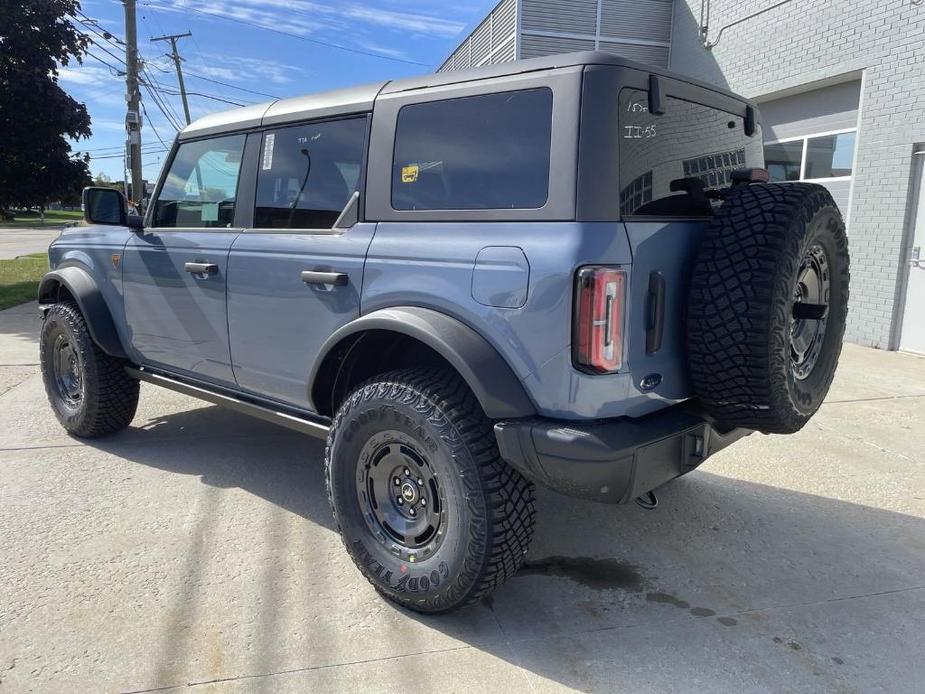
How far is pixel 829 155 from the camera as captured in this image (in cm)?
925

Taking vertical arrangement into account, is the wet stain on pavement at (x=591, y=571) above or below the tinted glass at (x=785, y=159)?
below

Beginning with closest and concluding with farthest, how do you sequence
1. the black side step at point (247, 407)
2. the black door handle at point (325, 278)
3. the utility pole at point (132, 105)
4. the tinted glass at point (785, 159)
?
the black door handle at point (325, 278), the black side step at point (247, 407), the tinted glass at point (785, 159), the utility pole at point (132, 105)

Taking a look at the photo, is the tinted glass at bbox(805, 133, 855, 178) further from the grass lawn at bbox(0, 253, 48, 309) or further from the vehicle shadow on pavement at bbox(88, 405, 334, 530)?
the grass lawn at bbox(0, 253, 48, 309)

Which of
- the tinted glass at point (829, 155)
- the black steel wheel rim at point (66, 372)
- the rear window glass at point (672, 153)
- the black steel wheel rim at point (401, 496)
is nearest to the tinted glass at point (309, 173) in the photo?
the black steel wheel rim at point (401, 496)

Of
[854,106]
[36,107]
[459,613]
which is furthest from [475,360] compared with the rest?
[36,107]

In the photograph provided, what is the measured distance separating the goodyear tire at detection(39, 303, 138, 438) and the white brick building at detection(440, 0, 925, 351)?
8.12 meters

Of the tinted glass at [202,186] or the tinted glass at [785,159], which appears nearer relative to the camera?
the tinted glass at [202,186]

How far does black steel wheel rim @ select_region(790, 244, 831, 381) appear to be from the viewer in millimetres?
2695

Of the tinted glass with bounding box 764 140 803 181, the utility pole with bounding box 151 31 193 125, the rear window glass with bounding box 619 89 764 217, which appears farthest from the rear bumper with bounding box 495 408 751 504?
the utility pole with bounding box 151 31 193 125

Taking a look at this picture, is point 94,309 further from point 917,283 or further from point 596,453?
point 917,283

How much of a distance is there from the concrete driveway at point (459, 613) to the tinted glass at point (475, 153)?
5.29 feet

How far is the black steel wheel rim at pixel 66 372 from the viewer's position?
4712 mm

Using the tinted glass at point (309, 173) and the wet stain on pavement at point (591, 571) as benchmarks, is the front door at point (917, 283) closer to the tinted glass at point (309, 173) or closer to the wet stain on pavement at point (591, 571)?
the wet stain on pavement at point (591, 571)

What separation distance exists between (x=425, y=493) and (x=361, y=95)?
68.7 inches
